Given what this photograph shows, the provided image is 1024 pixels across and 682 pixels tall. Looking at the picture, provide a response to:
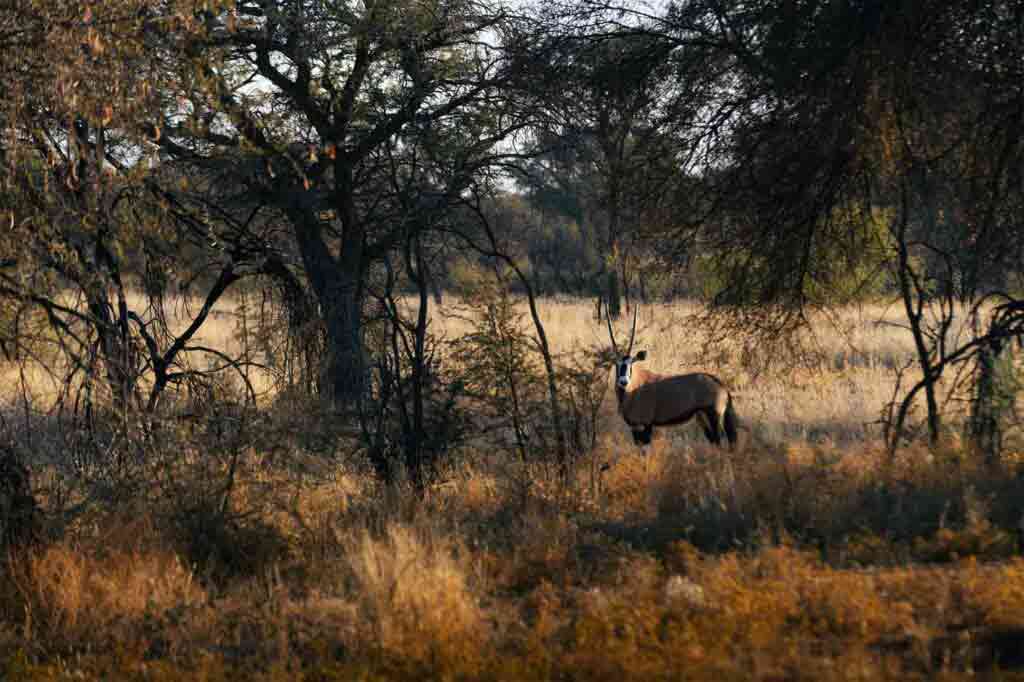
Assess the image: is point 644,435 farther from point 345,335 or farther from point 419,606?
point 419,606

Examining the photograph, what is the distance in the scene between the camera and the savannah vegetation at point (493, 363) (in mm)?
5547

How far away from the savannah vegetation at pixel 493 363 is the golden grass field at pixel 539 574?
29 mm

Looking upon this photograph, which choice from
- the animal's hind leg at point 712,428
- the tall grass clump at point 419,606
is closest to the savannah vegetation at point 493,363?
the tall grass clump at point 419,606

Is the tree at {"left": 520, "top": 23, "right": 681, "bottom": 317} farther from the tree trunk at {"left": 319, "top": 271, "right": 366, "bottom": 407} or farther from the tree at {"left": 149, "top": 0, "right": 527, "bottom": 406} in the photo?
the tree trunk at {"left": 319, "top": 271, "right": 366, "bottom": 407}

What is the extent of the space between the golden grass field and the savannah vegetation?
3 centimetres

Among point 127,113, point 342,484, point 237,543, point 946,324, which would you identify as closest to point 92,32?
point 127,113

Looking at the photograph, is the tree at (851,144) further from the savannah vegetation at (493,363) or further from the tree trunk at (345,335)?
the tree trunk at (345,335)

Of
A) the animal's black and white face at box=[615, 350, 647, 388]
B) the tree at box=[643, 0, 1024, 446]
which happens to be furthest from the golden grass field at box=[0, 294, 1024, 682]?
the tree at box=[643, 0, 1024, 446]

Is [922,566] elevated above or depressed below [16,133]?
below

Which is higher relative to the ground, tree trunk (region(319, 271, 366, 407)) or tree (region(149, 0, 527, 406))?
tree (region(149, 0, 527, 406))

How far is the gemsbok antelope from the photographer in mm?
10117

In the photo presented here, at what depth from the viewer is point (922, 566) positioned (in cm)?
603

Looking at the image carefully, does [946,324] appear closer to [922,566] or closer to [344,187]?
[922,566]

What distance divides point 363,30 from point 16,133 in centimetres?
553
